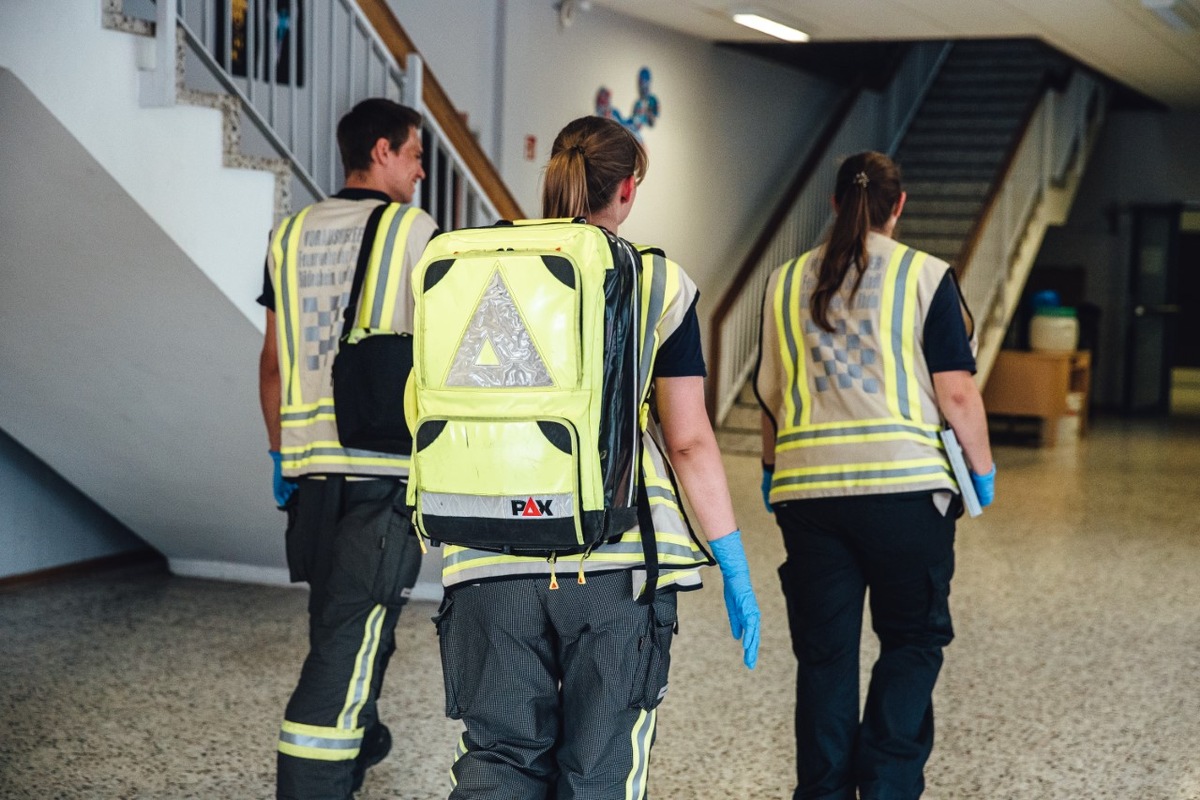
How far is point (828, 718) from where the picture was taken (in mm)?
2617

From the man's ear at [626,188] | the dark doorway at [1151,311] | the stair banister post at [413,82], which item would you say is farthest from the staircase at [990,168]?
the man's ear at [626,188]

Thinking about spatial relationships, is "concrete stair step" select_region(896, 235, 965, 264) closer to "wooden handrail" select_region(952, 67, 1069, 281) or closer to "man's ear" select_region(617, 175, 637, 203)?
"wooden handrail" select_region(952, 67, 1069, 281)

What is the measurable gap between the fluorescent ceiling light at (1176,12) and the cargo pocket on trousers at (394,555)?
5750 millimetres

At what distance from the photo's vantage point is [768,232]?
389 inches

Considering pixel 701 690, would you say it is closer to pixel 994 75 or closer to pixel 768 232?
Answer: pixel 768 232

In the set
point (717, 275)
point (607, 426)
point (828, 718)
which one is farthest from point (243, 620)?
point (717, 275)

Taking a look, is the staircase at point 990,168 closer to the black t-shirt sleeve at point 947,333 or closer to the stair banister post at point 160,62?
the stair banister post at point 160,62

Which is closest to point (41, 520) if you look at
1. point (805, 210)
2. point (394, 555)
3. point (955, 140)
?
point (394, 555)

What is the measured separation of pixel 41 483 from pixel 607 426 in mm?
3783

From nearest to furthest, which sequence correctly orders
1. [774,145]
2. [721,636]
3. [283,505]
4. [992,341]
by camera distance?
1. [283,505]
2. [721,636]
3. [992,341]
4. [774,145]

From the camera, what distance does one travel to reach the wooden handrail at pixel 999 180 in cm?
869

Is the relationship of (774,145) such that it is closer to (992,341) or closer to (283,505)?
(992,341)

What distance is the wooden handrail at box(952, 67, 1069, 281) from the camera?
28.5 ft

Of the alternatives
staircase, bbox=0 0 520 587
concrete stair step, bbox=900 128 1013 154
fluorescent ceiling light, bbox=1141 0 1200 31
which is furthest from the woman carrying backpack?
concrete stair step, bbox=900 128 1013 154
